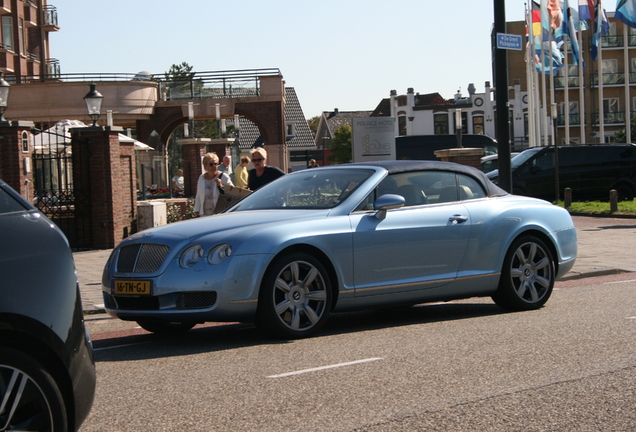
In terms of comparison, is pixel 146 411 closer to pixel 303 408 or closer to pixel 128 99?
pixel 303 408

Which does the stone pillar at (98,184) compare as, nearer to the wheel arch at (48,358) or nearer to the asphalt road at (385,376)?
the asphalt road at (385,376)

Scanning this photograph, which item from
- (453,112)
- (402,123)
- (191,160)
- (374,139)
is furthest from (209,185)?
(402,123)

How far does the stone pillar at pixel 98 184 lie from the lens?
17.5 meters

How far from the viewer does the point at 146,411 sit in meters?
4.87

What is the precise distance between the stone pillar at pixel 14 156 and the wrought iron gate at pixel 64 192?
2.45 feet

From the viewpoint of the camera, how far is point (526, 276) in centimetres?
868

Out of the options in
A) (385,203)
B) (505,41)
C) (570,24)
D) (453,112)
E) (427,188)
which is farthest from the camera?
(453,112)

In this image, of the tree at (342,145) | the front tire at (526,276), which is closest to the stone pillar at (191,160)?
the front tire at (526,276)

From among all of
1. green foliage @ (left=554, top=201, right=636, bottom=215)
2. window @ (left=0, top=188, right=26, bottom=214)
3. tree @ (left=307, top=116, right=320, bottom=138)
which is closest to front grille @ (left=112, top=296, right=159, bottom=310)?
window @ (left=0, top=188, right=26, bottom=214)

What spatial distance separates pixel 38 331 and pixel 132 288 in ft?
11.0

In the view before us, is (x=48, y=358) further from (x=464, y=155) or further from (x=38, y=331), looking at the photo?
(x=464, y=155)

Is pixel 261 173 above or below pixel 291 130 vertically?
below

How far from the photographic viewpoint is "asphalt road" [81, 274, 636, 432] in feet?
15.2

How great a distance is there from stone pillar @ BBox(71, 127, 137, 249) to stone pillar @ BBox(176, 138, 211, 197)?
1009 cm
